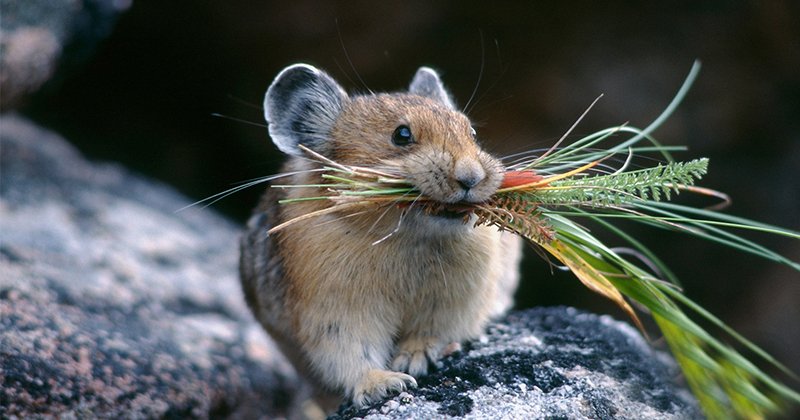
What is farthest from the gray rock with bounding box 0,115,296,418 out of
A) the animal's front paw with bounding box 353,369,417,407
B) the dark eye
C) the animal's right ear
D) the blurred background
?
the dark eye

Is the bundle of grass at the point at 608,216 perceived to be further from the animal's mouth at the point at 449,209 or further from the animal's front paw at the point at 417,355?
the animal's front paw at the point at 417,355

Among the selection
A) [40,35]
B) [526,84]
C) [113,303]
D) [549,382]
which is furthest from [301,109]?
[526,84]

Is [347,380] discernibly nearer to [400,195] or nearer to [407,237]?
[407,237]

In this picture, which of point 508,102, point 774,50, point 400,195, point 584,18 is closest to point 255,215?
point 400,195

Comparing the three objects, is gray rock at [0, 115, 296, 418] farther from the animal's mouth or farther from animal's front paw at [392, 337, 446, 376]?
the animal's mouth

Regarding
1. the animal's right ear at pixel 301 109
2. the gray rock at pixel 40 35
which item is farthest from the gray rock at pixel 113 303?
the animal's right ear at pixel 301 109

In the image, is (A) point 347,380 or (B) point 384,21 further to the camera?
(B) point 384,21
